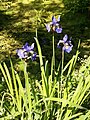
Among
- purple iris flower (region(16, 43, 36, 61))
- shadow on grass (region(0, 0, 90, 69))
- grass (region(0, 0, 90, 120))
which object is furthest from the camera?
shadow on grass (region(0, 0, 90, 69))

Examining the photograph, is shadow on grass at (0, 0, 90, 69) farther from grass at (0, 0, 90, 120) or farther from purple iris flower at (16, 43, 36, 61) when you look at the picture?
purple iris flower at (16, 43, 36, 61)

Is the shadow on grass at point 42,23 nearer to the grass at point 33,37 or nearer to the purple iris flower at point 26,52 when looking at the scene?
the grass at point 33,37

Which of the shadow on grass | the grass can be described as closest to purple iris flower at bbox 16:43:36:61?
the grass

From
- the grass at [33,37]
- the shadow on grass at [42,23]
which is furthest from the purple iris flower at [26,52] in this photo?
the shadow on grass at [42,23]

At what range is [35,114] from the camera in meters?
2.85

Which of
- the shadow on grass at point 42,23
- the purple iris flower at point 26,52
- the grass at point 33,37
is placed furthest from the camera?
the shadow on grass at point 42,23

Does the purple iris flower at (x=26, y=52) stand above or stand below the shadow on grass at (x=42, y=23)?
above

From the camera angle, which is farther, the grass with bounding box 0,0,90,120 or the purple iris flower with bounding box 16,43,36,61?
the grass with bounding box 0,0,90,120

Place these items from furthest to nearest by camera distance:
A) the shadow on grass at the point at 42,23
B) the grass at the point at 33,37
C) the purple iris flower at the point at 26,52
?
1. the shadow on grass at the point at 42,23
2. the grass at the point at 33,37
3. the purple iris flower at the point at 26,52

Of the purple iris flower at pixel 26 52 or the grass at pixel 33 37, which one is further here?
the grass at pixel 33 37

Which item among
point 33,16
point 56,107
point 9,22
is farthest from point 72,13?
point 56,107

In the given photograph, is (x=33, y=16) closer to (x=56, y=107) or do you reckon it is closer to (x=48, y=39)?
(x=48, y=39)

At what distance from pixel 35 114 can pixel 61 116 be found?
0.23m

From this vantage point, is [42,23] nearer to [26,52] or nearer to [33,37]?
[33,37]
